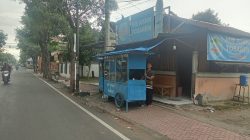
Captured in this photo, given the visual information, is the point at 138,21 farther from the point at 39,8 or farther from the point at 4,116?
the point at 4,116

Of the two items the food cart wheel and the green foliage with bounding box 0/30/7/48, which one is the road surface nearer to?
the food cart wheel

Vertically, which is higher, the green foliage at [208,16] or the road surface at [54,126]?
the green foliage at [208,16]

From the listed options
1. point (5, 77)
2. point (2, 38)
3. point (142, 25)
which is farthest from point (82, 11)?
point (2, 38)

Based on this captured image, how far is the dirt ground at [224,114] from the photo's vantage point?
34.2 feet

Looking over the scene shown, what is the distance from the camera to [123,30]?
20.5m

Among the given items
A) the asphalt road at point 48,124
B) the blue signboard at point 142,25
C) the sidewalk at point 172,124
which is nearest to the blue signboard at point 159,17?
the blue signboard at point 142,25

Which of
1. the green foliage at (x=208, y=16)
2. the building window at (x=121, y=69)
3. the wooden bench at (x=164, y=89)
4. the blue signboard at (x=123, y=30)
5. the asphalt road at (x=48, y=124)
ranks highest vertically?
the green foliage at (x=208, y=16)

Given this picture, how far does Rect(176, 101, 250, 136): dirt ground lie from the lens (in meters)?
10.4

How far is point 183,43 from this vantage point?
1455 cm

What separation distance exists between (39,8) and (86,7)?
3710mm

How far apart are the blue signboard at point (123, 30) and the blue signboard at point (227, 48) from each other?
595 cm

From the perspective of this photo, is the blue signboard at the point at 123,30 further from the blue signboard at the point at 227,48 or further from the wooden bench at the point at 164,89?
the blue signboard at the point at 227,48

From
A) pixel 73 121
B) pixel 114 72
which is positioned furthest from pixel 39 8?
pixel 73 121

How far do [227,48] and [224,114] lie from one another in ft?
12.6
